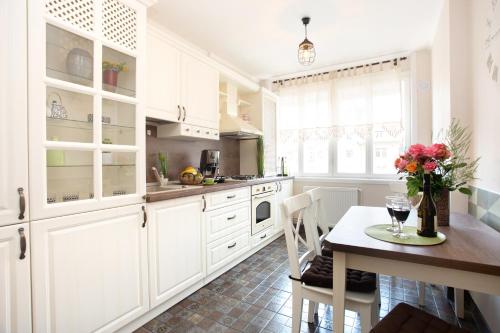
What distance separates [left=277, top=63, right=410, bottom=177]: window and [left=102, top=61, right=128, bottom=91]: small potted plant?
2834 mm

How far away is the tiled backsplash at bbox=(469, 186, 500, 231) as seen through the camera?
1.45 metres

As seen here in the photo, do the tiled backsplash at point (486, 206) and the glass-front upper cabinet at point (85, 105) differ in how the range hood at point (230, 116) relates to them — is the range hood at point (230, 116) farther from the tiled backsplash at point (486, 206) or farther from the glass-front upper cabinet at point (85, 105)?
the tiled backsplash at point (486, 206)

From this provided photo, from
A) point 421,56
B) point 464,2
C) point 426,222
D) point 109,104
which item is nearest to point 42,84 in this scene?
point 109,104

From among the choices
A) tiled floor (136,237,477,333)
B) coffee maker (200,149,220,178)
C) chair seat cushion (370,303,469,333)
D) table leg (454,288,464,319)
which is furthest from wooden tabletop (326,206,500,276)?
coffee maker (200,149,220,178)

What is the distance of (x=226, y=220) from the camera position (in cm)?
251

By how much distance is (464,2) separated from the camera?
2000mm

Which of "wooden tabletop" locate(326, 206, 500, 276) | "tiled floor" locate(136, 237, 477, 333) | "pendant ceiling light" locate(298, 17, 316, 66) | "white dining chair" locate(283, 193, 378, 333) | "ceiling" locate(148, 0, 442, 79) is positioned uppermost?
"ceiling" locate(148, 0, 442, 79)

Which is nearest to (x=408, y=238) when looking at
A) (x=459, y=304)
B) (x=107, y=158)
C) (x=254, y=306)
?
(x=459, y=304)

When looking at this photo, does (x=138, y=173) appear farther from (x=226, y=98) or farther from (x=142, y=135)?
(x=226, y=98)

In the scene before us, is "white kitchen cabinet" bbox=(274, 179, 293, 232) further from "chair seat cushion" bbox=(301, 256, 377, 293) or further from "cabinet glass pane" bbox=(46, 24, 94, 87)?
"cabinet glass pane" bbox=(46, 24, 94, 87)

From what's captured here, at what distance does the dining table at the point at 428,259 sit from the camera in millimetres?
905

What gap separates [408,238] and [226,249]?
1.73 metres

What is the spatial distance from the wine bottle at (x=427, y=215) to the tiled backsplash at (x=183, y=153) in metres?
2.27

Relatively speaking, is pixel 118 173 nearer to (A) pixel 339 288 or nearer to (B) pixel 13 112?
(B) pixel 13 112
